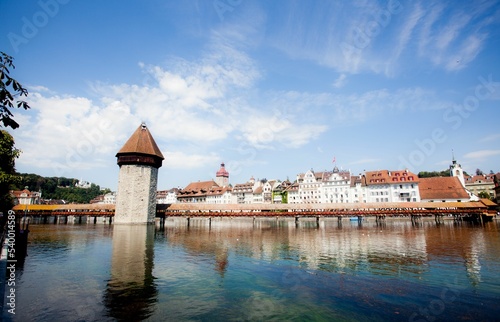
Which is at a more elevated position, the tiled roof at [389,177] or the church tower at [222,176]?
Result: the church tower at [222,176]

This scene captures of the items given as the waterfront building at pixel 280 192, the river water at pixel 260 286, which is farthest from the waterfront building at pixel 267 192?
the river water at pixel 260 286

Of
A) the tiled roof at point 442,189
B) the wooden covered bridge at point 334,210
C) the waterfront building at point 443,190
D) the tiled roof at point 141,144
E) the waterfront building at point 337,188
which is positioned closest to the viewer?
the wooden covered bridge at point 334,210

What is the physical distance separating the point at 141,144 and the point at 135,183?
5831mm

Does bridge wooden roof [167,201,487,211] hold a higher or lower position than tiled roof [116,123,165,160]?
lower

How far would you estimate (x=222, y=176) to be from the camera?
93.2 m

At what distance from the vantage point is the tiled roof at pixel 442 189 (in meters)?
52.8

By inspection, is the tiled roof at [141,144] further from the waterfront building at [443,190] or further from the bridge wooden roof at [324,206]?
the waterfront building at [443,190]

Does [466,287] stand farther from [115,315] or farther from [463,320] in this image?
[115,315]

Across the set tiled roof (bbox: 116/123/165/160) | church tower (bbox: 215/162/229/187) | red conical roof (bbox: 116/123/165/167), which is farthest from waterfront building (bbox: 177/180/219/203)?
red conical roof (bbox: 116/123/165/167)

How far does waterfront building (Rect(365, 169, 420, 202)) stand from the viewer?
56.9m

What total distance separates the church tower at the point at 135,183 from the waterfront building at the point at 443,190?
50.9 metres

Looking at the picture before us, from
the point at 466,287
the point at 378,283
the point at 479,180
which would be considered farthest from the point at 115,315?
the point at 479,180

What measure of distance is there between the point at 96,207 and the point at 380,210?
45986 mm

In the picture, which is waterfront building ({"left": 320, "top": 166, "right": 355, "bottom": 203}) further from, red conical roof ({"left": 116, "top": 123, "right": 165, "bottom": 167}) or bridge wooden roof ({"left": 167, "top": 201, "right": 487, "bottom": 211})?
red conical roof ({"left": 116, "top": 123, "right": 165, "bottom": 167})
